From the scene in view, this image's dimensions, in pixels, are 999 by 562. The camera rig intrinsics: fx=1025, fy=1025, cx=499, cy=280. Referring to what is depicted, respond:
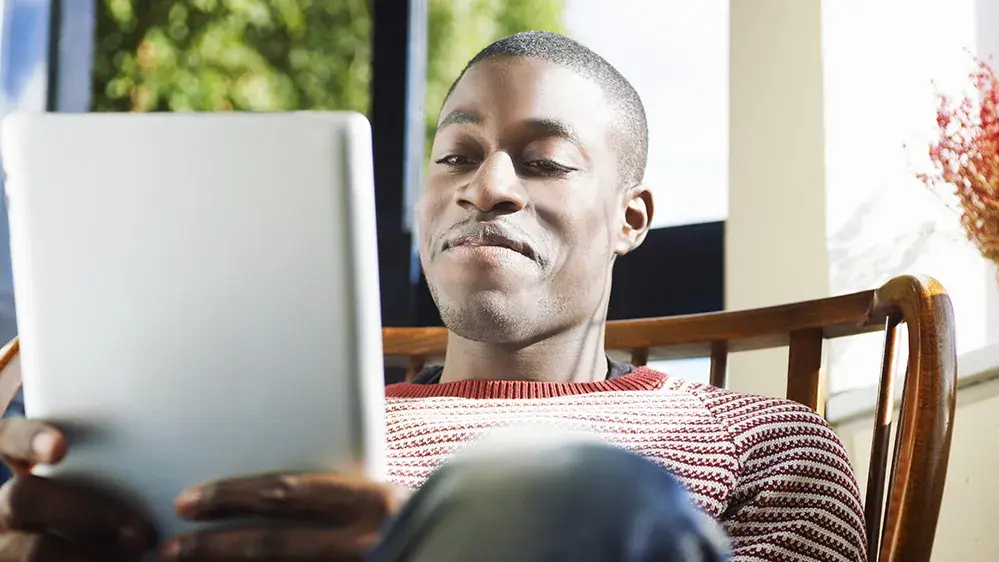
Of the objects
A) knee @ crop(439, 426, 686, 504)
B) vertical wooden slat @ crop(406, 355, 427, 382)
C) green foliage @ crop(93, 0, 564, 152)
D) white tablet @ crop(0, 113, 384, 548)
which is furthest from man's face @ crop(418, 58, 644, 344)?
green foliage @ crop(93, 0, 564, 152)

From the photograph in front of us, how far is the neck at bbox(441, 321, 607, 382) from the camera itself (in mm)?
1090

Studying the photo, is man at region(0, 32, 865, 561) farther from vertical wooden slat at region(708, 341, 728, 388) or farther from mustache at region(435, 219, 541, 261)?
vertical wooden slat at region(708, 341, 728, 388)

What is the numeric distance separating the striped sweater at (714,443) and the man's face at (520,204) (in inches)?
3.6

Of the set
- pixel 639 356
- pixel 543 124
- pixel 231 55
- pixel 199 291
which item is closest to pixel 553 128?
pixel 543 124

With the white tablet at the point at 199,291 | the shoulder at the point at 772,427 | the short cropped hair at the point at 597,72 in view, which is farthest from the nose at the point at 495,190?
the white tablet at the point at 199,291

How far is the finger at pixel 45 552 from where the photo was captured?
57 centimetres

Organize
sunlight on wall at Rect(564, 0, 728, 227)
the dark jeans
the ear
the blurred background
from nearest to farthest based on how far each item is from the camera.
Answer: the dark jeans, the ear, the blurred background, sunlight on wall at Rect(564, 0, 728, 227)

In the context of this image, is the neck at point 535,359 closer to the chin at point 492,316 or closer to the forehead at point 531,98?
the chin at point 492,316

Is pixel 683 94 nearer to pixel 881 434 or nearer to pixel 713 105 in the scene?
pixel 713 105

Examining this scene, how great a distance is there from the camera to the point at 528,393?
3.45 feet

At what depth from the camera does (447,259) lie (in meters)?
1.05

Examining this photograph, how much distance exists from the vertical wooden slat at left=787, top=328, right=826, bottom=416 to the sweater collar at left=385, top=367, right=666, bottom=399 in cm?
17

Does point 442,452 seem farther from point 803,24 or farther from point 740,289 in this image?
point 803,24

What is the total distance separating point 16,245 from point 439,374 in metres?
0.66
